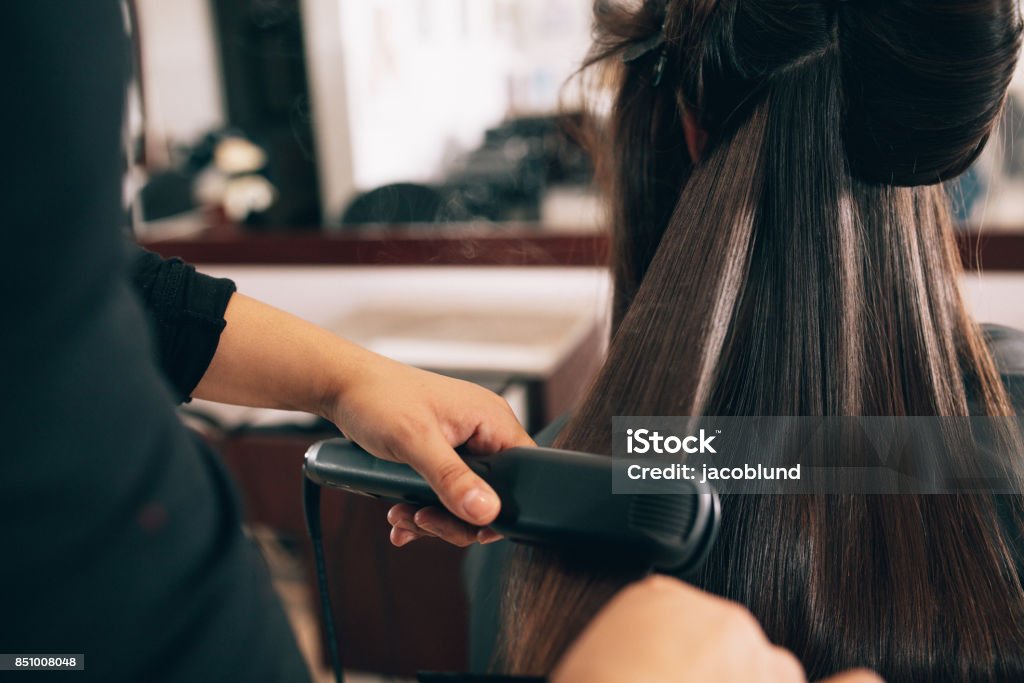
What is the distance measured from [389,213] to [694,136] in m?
1.42

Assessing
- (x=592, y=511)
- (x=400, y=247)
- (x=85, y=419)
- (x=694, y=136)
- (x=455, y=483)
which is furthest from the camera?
Answer: (x=400, y=247)

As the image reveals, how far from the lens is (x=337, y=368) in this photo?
0.68m

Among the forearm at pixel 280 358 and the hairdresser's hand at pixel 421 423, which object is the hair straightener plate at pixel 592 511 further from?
the forearm at pixel 280 358

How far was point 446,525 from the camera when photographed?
1.89 ft

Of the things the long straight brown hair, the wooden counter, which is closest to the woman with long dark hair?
the long straight brown hair

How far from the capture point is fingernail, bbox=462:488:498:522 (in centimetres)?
47

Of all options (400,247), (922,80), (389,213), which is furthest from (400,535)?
(389,213)

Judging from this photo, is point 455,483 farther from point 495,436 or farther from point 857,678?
point 857,678

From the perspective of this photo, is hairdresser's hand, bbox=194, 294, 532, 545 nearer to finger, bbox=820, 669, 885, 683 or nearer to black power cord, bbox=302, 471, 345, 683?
black power cord, bbox=302, 471, 345, 683

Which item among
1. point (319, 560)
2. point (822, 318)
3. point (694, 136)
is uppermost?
point (694, 136)

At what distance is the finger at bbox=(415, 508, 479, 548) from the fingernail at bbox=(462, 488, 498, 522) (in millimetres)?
76

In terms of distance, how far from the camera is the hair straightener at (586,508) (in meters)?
0.38

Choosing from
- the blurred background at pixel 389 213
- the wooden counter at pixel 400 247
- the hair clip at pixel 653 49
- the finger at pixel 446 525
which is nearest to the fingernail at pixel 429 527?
the finger at pixel 446 525

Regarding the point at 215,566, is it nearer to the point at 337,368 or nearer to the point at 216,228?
the point at 337,368
